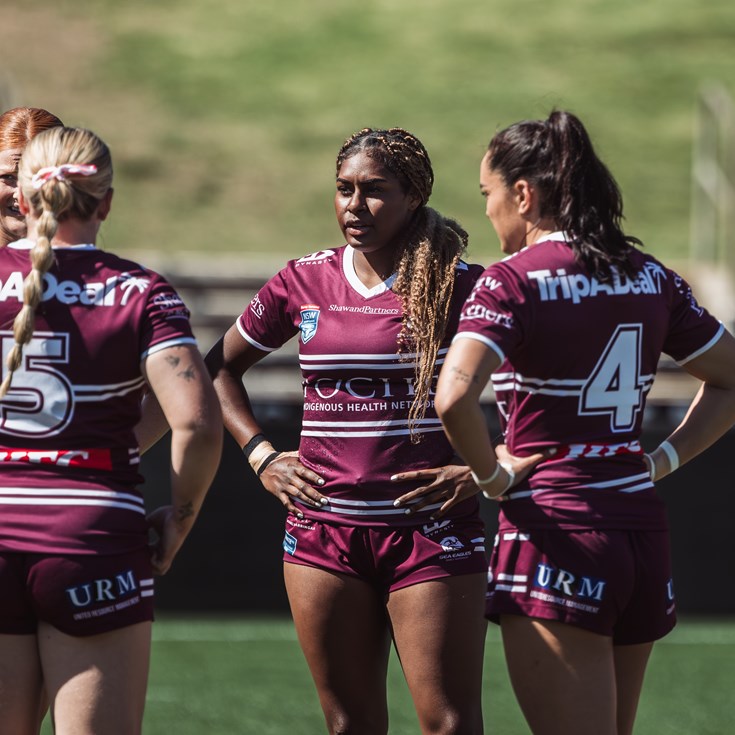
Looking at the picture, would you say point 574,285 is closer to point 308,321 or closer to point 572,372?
point 572,372

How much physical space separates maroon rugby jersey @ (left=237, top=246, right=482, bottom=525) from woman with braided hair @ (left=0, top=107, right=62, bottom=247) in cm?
79

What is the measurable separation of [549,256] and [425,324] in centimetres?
61

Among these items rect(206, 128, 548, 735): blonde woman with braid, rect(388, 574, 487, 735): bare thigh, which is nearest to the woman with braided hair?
rect(206, 128, 548, 735): blonde woman with braid

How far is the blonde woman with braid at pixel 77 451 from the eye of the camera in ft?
8.47

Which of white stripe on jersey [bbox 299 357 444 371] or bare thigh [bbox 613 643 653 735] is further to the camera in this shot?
white stripe on jersey [bbox 299 357 444 371]

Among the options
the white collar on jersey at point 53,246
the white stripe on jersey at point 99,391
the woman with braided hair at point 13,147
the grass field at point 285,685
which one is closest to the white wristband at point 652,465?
the white stripe on jersey at point 99,391

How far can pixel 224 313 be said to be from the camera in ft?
35.7

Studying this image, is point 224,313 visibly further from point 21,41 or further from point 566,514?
point 21,41

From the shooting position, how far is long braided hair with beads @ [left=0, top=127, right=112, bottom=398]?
258cm

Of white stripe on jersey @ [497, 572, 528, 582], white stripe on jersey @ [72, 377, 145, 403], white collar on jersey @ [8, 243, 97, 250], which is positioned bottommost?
white stripe on jersey @ [497, 572, 528, 582]

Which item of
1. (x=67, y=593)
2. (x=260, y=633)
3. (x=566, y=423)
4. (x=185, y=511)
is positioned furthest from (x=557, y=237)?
(x=260, y=633)

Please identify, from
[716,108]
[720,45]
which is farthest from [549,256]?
[720,45]

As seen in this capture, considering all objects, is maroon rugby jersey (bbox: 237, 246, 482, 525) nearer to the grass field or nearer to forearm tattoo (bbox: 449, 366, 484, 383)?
forearm tattoo (bbox: 449, 366, 484, 383)

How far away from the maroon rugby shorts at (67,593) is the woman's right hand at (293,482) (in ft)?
2.68
